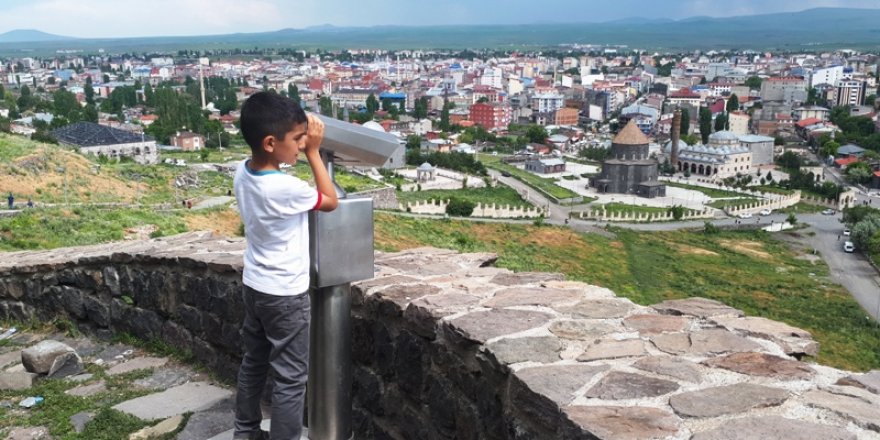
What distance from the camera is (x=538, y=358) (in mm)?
1954

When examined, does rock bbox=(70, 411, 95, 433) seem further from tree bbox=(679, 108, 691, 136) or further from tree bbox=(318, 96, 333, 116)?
tree bbox=(679, 108, 691, 136)

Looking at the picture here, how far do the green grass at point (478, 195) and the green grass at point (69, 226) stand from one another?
15714 mm

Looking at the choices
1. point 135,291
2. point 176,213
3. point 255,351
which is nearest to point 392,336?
Answer: point 255,351

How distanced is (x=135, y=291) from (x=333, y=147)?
6.35 feet

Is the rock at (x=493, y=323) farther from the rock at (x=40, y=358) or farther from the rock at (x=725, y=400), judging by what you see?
the rock at (x=40, y=358)

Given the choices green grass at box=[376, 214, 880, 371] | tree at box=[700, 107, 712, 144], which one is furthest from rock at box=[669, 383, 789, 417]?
tree at box=[700, 107, 712, 144]

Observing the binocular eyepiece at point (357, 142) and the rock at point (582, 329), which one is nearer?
the rock at point (582, 329)

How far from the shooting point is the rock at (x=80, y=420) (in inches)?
110

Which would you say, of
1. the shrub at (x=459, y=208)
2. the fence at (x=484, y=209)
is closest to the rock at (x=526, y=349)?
the fence at (x=484, y=209)

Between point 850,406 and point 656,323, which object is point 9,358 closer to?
point 656,323

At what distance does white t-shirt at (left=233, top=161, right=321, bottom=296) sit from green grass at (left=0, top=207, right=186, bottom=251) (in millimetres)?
7303

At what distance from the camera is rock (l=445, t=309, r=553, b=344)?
2105mm

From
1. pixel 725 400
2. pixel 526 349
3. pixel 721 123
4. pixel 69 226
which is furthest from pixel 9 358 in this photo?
pixel 721 123

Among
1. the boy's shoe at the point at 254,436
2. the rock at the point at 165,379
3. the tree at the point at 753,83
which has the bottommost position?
the tree at the point at 753,83
